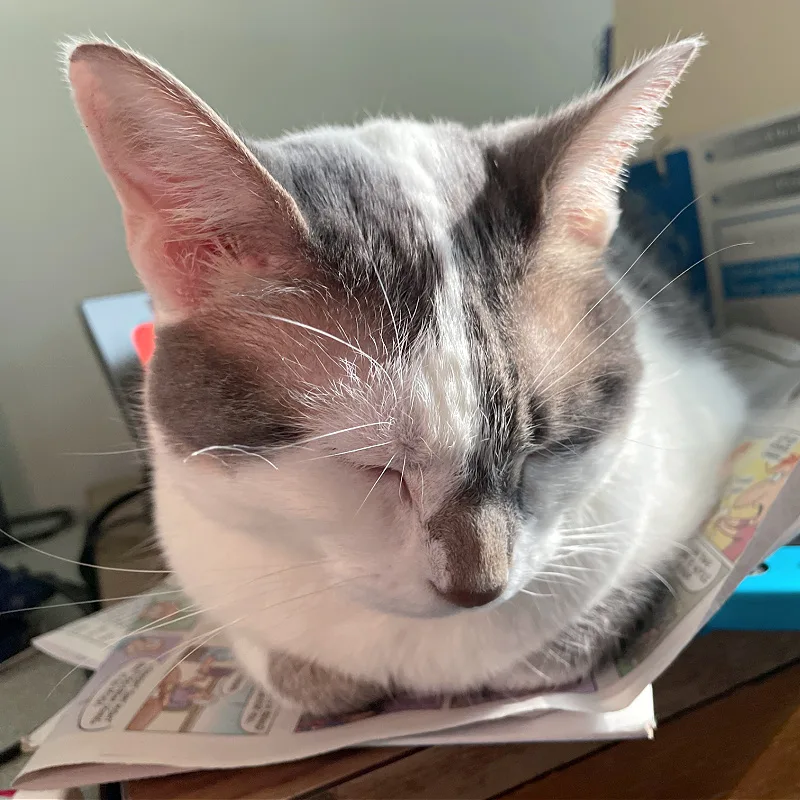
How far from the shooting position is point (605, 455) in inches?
25.0

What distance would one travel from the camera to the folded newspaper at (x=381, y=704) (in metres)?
0.61

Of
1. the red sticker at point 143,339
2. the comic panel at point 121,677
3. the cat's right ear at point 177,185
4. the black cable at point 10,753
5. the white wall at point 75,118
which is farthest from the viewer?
the white wall at point 75,118

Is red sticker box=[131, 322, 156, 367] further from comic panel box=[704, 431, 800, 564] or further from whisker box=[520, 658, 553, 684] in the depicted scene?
comic panel box=[704, 431, 800, 564]

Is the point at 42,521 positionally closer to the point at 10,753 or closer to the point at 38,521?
the point at 38,521

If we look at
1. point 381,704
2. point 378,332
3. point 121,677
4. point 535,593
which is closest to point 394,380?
point 378,332

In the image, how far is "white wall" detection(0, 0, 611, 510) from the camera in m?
1.31

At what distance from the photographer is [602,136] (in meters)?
0.56

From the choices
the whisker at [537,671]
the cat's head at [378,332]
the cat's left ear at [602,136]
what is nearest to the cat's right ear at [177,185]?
the cat's head at [378,332]

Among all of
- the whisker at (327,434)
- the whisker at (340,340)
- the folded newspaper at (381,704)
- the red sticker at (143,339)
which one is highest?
the whisker at (340,340)

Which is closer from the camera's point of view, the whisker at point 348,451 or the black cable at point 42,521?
the whisker at point 348,451

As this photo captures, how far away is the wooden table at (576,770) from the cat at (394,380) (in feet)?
0.22

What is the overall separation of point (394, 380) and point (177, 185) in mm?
236

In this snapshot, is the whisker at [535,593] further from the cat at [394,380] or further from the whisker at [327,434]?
the whisker at [327,434]

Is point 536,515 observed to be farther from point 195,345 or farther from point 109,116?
point 109,116
